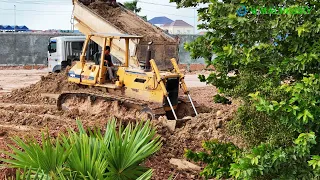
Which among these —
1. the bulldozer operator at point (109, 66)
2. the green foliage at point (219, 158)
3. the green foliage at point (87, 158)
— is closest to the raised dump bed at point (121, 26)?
the bulldozer operator at point (109, 66)

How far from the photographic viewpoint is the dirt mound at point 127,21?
681 inches

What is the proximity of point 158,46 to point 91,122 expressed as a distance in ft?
20.5

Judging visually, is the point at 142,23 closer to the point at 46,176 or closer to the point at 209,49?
the point at 209,49

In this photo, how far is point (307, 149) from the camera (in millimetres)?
5105

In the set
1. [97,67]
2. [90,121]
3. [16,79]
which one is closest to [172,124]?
[90,121]

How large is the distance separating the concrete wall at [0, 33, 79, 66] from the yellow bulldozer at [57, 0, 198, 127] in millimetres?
22201

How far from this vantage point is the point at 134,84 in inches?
549

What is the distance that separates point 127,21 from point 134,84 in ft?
15.1

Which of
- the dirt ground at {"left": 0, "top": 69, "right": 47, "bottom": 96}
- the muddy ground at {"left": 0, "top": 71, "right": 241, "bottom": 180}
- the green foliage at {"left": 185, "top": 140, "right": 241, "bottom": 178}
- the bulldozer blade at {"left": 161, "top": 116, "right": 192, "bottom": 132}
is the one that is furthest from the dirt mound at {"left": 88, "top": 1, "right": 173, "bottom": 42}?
the green foliage at {"left": 185, "top": 140, "right": 241, "bottom": 178}

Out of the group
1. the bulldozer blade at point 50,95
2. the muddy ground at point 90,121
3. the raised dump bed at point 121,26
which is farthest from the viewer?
the raised dump bed at point 121,26

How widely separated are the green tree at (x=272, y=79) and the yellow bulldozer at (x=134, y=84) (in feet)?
20.7

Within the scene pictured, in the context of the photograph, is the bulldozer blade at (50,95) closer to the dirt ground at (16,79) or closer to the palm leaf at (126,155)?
the dirt ground at (16,79)

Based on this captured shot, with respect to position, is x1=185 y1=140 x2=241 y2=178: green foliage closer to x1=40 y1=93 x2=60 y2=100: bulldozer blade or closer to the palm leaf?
the palm leaf

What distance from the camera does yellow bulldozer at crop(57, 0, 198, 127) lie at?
43.6 ft
